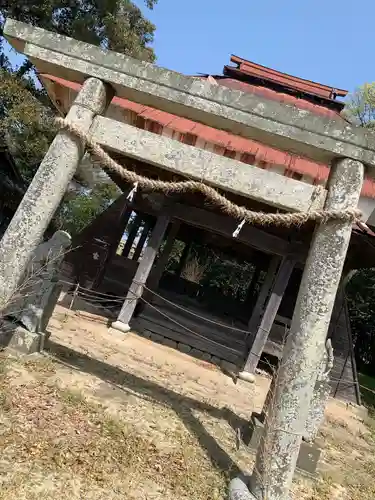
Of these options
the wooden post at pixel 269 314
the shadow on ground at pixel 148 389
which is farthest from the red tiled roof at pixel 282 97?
the shadow on ground at pixel 148 389

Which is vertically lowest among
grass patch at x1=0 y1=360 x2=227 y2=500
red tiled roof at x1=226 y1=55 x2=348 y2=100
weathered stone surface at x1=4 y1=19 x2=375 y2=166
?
grass patch at x1=0 y1=360 x2=227 y2=500

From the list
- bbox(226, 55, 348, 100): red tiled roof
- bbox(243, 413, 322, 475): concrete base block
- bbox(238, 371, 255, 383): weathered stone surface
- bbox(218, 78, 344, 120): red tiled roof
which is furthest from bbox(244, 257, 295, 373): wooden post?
bbox(226, 55, 348, 100): red tiled roof

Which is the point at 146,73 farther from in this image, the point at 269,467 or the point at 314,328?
the point at 269,467

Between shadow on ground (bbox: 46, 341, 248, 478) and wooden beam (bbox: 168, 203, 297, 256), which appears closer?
shadow on ground (bbox: 46, 341, 248, 478)

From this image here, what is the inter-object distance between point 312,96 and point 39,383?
10.1 metres

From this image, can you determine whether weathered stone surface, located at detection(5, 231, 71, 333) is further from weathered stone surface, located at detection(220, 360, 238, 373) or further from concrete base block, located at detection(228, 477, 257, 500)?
weathered stone surface, located at detection(220, 360, 238, 373)

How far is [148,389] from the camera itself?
600 centimetres

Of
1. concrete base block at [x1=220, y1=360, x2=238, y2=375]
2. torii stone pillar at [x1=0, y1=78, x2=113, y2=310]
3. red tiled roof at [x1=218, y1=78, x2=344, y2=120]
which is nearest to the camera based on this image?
torii stone pillar at [x1=0, y1=78, x2=113, y2=310]

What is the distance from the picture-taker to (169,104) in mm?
4309

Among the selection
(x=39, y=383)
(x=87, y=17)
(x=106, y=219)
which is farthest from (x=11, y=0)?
(x=39, y=383)

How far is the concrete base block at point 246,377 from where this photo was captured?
8.85 m

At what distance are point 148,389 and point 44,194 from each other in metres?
3.14

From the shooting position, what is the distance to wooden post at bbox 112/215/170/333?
895 cm

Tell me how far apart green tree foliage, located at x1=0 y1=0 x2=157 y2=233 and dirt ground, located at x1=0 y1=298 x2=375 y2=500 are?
8.19 m
